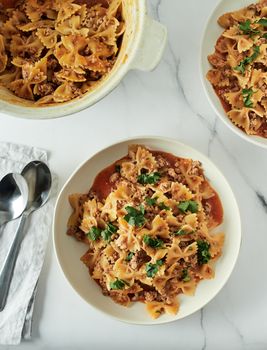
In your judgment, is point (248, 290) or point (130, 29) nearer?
point (130, 29)

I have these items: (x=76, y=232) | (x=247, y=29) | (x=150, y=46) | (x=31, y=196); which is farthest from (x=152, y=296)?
(x=247, y=29)

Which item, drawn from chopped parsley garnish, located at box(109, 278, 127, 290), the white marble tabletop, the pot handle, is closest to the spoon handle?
the white marble tabletop

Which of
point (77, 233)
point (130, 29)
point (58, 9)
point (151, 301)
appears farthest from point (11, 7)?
point (151, 301)

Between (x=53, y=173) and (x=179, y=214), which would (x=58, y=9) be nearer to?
(x=53, y=173)

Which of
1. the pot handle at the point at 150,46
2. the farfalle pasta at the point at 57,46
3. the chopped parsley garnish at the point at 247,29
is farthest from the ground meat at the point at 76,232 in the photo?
the chopped parsley garnish at the point at 247,29

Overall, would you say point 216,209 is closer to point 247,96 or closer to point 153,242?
point 153,242

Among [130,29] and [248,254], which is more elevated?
[130,29]

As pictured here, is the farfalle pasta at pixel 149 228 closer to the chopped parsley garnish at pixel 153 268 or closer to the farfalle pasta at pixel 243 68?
the chopped parsley garnish at pixel 153 268
